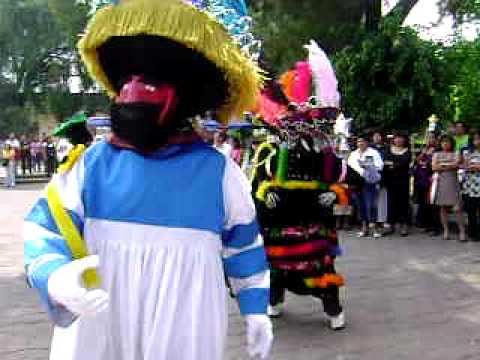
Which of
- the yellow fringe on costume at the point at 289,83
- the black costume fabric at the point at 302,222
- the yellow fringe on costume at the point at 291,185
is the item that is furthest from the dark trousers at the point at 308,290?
the yellow fringe on costume at the point at 289,83

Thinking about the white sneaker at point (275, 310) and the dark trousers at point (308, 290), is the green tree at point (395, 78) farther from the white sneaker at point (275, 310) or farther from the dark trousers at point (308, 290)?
the dark trousers at point (308, 290)

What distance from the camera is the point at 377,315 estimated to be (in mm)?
5812

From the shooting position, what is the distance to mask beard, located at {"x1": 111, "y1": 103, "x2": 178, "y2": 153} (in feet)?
8.23

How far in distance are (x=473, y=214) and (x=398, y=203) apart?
1158mm

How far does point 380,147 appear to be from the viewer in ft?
34.6

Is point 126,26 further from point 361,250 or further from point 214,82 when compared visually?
point 361,250

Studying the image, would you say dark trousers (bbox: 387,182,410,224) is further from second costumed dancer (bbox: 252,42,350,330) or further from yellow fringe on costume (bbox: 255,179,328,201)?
yellow fringe on costume (bbox: 255,179,328,201)

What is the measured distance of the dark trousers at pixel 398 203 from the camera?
1034 cm

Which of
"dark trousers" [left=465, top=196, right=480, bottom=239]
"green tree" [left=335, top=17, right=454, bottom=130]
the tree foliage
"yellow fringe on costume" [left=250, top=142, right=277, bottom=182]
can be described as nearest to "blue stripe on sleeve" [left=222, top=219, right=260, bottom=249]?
"yellow fringe on costume" [left=250, top=142, right=277, bottom=182]

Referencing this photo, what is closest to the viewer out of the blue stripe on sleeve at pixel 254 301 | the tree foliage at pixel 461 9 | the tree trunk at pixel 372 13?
the blue stripe on sleeve at pixel 254 301

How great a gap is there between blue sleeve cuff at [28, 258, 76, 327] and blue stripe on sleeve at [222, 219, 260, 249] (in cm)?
64

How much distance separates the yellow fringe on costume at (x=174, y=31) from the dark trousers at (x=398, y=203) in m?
7.86

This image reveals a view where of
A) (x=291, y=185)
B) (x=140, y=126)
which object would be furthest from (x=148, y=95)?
(x=291, y=185)

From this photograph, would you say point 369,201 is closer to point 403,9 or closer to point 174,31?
point 403,9
